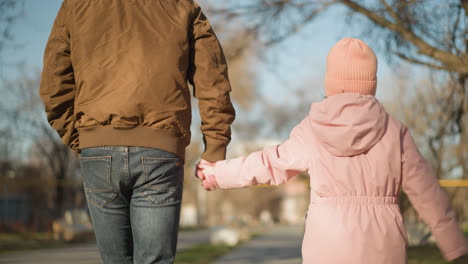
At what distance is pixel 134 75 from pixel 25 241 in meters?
13.4

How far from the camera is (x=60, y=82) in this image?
261 centimetres

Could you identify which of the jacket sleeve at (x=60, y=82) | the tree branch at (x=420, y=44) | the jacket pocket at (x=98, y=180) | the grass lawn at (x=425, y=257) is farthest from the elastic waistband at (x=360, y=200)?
the grass lawn at (x=425, y=257)

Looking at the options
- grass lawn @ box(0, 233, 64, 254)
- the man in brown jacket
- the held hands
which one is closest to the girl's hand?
the held hands

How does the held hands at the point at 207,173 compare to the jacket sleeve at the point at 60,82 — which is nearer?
the jacket sleeve at the point at 60,82

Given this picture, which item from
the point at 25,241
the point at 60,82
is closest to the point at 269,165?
the point at 60,82

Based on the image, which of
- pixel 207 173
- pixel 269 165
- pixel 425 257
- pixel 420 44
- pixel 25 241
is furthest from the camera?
pixel 25 241

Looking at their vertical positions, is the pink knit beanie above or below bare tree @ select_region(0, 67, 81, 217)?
above

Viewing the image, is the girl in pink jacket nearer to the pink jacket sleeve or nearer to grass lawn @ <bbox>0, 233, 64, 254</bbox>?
the pink jacket sleeve

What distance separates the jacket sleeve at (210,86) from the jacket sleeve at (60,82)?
21.7 inches

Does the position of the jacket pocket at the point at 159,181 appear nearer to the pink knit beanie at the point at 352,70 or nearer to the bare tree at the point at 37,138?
the pink knit beanie at the point at 352,70

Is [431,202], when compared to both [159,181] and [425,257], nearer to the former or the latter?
[159,181]

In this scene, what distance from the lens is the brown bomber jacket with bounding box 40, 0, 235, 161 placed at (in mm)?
2318

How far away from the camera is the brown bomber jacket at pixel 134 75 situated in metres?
2.32

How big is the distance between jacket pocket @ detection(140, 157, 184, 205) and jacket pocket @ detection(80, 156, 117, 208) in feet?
0.44
